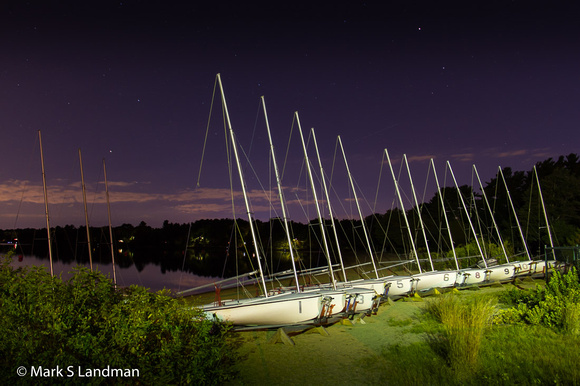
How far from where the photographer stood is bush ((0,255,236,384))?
6.64m

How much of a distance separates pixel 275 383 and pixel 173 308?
3.00 metres

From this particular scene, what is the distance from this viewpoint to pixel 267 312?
13.3 meters

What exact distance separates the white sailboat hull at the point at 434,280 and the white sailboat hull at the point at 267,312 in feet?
36.2

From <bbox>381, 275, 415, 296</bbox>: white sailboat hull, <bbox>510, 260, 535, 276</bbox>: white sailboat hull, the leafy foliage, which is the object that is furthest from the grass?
<bbox>510, 260, 535, 276</bbox>: white sailboat hull

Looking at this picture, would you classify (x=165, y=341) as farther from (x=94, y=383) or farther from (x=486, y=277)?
(x=486, y=277)

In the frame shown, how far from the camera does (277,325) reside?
13.6 metres

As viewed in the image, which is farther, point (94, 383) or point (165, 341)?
point (165, 341)

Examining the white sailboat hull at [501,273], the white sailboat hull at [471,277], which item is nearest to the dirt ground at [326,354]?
the white sailboat hull at [471,277]

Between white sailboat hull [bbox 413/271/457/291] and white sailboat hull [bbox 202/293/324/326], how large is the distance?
11.0 m

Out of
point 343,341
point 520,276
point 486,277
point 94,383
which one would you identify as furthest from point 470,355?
point 520,276

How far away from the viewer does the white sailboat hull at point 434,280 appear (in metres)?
22.7

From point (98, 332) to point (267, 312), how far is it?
704 cm

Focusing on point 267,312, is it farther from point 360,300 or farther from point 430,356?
point 430,356

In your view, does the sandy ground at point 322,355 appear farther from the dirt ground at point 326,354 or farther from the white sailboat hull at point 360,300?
the white sailboat hull at point 360,300
